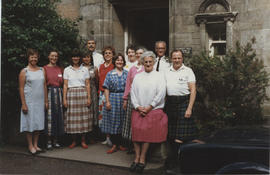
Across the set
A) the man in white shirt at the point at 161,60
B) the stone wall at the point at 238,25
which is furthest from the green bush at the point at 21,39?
the stone wall at the point at 238,25

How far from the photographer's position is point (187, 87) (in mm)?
5180

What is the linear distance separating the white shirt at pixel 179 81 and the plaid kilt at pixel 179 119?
3.7 inches

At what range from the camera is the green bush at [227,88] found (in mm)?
6328

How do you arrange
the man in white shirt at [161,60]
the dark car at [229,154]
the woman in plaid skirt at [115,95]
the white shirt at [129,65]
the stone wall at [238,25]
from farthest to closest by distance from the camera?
the stone wall at [238,25] < the white shirt at [129,65] < the woman in plaid skirt at [115,95] < the man in white shirt at [161,60] < the dark car at [229,154]

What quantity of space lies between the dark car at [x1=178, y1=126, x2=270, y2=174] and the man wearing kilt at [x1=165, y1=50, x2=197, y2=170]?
5.50 feet

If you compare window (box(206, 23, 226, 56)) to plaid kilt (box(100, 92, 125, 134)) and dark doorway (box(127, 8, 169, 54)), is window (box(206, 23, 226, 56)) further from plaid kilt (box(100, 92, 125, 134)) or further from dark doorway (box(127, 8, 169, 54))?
plaid kilt (box(100, 92, 125, 134))

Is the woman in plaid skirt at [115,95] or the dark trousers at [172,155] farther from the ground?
the woman in plaid skirt at [115,95]

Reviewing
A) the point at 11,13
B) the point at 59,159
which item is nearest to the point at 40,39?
the point at 11,13

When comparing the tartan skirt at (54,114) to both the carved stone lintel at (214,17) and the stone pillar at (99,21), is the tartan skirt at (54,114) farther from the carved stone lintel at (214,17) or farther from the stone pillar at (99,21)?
the carved stone lintel at (214,17)

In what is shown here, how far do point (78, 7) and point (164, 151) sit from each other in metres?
6.07

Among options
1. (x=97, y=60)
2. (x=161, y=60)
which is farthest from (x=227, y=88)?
(x=97, y=60)

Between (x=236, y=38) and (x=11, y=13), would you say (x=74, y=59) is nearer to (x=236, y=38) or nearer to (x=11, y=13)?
(x=11, y=13)

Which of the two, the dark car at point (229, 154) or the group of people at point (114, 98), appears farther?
the group of people at point (114, 98)

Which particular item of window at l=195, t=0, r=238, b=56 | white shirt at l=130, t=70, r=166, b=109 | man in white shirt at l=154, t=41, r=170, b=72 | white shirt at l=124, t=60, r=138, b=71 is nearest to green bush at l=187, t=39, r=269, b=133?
man in white shirt at l=154, t=41, r=170, b=72
